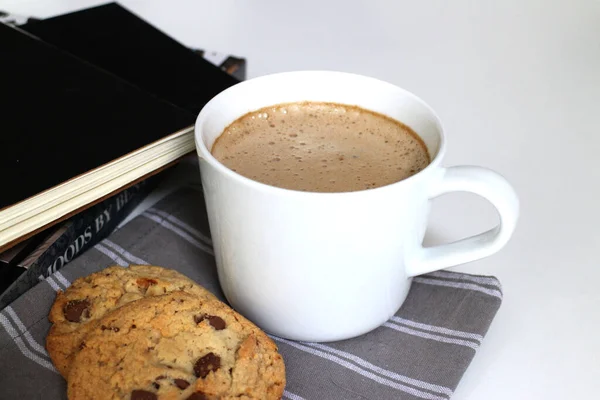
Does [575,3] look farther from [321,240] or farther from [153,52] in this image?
[321,240]

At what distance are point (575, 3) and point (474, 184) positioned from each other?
5.23 feet

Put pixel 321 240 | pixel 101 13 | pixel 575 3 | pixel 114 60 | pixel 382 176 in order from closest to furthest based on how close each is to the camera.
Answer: pixel 321 240 → pixel 382 176 → pixel 114 60 → pixel 101 13 → pixel 575 3

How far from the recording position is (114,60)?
1322 millimetres

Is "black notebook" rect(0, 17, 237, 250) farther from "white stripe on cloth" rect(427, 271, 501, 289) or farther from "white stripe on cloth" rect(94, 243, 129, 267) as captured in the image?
"white stripe on cloth" rect(427, 271, 501, 289)

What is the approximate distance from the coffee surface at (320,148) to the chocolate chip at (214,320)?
0.20 meters

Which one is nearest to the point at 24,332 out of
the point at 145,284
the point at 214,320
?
the point at 145,284

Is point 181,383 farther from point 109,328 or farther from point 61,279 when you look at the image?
point 61,279

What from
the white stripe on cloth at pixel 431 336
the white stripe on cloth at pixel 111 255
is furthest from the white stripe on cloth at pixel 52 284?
the white stripe on cloth at pixel 431 336

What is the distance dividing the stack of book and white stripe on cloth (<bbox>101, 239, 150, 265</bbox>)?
40mm

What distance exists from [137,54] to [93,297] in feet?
2.05

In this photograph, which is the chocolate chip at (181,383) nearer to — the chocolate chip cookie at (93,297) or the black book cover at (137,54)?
the chocolate chip cookie at (93,297)

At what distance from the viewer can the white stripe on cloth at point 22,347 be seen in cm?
88

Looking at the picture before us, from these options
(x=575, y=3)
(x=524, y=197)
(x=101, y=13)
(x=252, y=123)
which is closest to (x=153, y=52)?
(x=101, y=13)

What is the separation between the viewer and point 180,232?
3.81 ft
